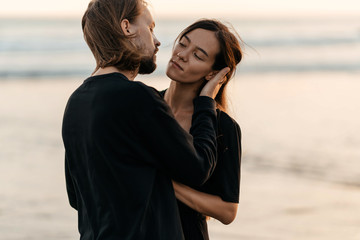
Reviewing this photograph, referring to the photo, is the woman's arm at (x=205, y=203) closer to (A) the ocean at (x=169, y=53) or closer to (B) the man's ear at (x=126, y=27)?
(B) the man's ear at (x=126, y=27)

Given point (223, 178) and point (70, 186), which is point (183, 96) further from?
point (70, 186)

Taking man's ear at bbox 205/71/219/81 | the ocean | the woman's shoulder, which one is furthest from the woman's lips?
the ocean

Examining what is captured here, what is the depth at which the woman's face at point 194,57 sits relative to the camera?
9.75 feet

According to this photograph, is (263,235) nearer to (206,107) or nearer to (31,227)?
(31,227)

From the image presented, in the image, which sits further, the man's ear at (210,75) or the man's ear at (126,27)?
the man's ear at (210,75)

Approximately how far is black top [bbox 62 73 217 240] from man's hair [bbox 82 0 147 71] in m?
0.08

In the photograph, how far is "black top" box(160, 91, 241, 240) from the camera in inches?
107

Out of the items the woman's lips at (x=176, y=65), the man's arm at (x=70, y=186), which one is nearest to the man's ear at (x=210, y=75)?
the woman's lips at (x=176, y=65)

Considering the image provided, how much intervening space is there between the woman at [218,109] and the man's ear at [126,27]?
52 cm

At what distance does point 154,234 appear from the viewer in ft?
7.80

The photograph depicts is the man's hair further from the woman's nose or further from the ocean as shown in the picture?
the ocean

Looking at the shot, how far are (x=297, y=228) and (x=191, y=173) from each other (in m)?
3.17

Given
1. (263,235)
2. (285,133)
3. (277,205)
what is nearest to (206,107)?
(263,235)

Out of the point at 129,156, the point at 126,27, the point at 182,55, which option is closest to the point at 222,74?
the point at 182,55
